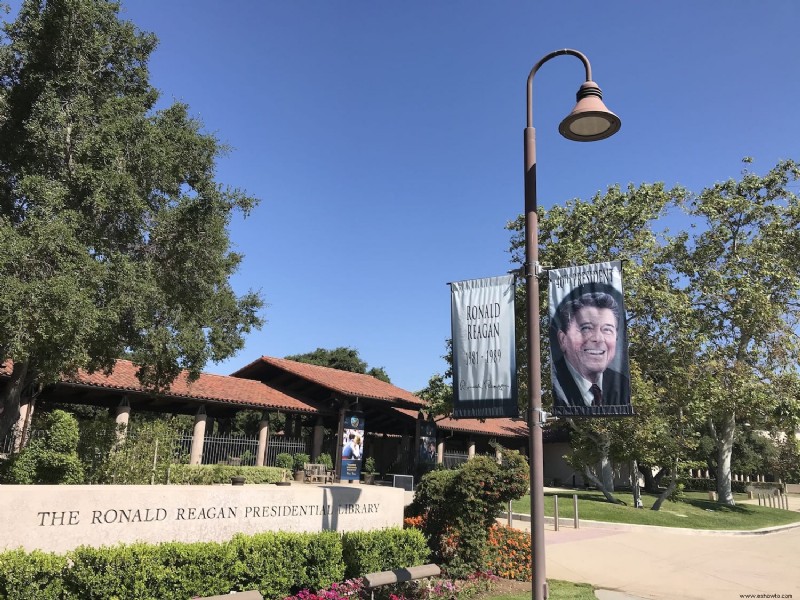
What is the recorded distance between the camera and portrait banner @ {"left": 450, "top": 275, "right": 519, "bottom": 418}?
5969 millimetres

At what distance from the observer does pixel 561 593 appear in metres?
8.41

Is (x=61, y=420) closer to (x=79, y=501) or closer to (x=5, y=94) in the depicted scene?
(x=79, y=501)

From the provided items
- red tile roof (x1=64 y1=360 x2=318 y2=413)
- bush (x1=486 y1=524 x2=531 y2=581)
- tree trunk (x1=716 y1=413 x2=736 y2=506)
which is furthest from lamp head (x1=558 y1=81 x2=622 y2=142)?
tree trunk (x1=716 y1=413 x2=736 y2=506)

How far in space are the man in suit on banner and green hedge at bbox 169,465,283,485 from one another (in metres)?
8.81

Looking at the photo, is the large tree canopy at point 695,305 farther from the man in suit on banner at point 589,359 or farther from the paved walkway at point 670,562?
the man in suit on banner at point 589,359

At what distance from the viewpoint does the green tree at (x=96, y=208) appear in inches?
459

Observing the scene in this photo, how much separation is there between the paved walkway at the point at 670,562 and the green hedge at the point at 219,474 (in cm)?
749

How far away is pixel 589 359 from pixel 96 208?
11845 mm

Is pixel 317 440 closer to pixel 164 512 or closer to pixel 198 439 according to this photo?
pixel 198 439

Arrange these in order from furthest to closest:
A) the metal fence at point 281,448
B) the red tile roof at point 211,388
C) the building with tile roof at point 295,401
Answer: the metal fence at point 281,448, the building with tile roof at point 295,401, the red tile roof at point 211,388

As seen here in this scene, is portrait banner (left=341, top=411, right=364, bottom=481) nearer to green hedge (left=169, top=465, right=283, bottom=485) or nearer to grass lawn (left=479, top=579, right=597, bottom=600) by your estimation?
green hedge (left=169, top=465, right=283, bottom=485)

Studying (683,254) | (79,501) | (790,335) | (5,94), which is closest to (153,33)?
(5,94)

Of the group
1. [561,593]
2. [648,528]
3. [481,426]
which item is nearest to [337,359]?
[481,426]

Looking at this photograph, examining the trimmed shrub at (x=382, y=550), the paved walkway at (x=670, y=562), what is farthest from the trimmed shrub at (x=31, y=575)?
the paved walkway at (x=670, y=562)
